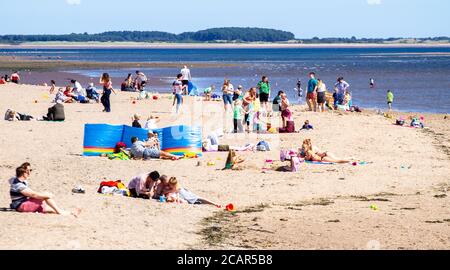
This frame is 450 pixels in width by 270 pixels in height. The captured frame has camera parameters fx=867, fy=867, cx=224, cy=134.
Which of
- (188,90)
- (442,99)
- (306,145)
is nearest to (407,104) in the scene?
(442,99)

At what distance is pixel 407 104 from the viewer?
128 feet

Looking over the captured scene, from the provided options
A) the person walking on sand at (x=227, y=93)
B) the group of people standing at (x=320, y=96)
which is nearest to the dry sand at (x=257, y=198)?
the person walking on sand at (x=227, y=93)

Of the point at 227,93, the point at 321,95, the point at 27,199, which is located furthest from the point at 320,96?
the point at 27,199

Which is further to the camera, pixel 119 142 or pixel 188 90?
pixel 188 90

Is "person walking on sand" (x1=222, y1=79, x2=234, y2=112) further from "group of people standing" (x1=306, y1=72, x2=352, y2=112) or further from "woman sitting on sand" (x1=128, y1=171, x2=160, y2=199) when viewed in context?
"woman sitting on sand" (x1=128, y1=171, x2=160, y2=199)

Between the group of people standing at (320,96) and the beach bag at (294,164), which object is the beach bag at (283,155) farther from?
the group of people standing at (320,96)

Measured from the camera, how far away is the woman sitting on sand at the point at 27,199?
13203 millimetres

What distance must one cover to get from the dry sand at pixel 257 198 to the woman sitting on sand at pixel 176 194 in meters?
0.29

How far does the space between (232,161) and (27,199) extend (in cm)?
626

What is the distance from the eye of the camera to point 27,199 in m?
13.3

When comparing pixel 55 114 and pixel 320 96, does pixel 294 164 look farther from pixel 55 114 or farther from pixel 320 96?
pixel 320 96
